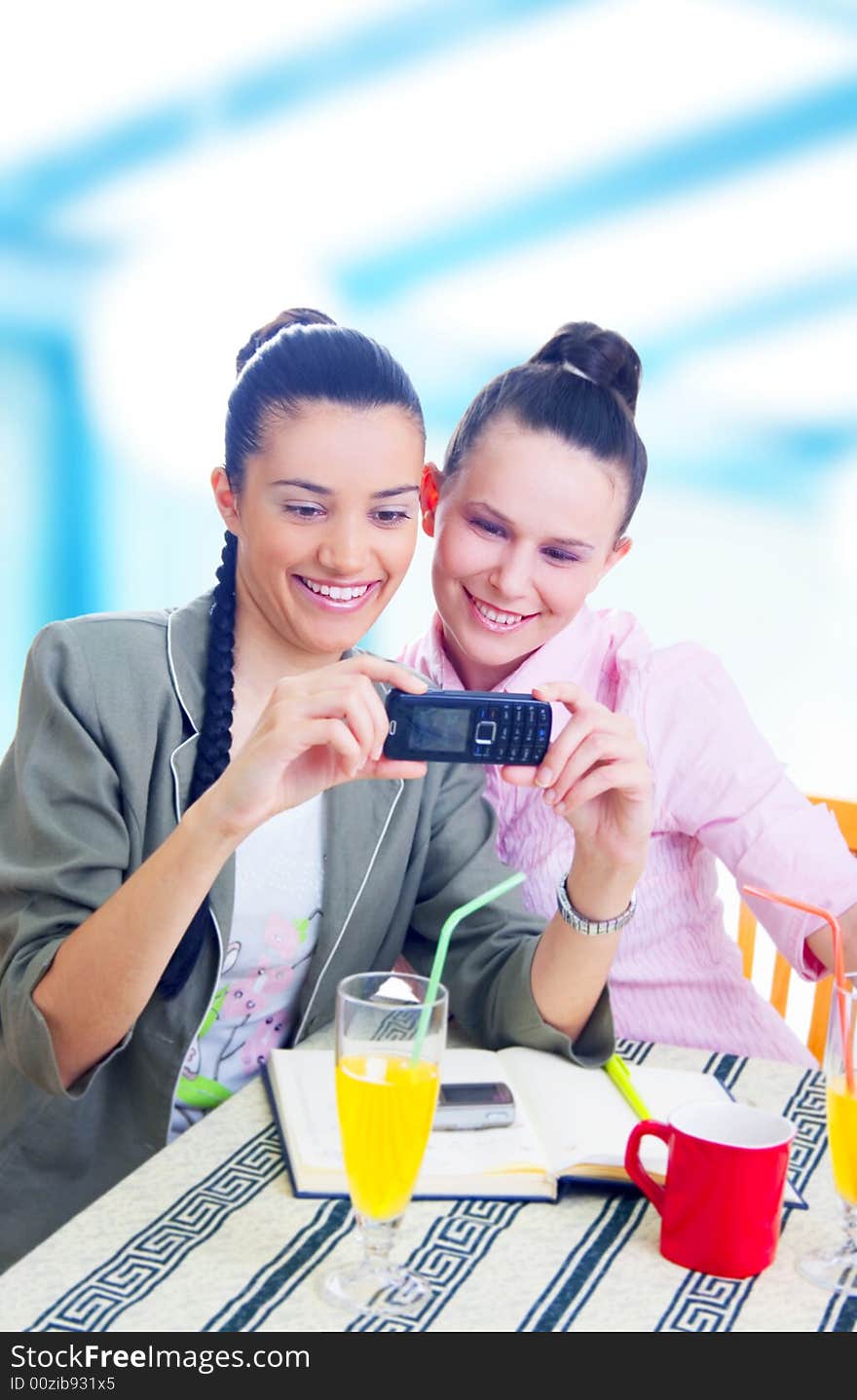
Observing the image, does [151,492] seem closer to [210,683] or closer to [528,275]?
[528,275]

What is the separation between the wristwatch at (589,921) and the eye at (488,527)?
15.4 inches

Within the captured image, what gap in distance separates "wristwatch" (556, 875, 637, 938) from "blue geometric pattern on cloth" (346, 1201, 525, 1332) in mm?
287

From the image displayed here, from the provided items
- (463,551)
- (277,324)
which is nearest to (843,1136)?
(463,551)

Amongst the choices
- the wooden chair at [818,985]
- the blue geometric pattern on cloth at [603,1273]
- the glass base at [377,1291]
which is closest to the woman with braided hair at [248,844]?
the blue geometric pattern on cloth at [603,1273]

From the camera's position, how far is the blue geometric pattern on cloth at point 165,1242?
0.75 m

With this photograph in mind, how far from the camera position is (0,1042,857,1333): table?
0.75 meters

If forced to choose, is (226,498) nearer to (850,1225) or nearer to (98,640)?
(98,640)

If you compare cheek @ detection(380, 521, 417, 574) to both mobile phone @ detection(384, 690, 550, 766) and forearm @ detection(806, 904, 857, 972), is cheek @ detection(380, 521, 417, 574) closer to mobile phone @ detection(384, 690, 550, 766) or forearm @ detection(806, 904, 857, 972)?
mobile phone @ detection(384, 690, 550, 766)

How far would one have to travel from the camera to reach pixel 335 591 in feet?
4.07

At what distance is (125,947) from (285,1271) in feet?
0.99

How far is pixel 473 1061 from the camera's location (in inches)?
42.9

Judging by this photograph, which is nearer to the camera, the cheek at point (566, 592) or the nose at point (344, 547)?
the nose at point (344, 547)

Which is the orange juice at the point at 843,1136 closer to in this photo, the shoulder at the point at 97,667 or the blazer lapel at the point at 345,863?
the blazer lapel at the point at 345,863

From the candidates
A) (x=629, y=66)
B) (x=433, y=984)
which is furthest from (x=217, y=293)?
(x=433, y=984)
